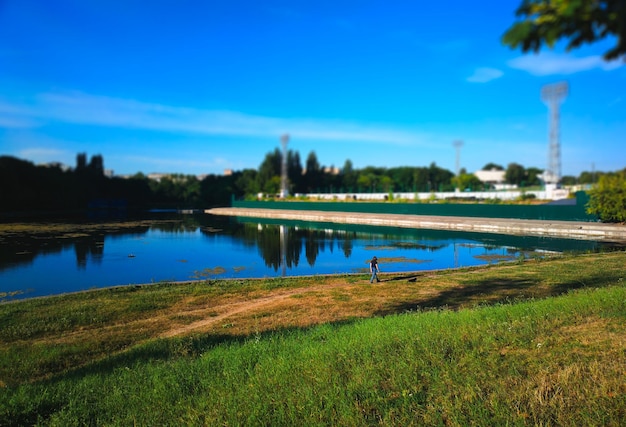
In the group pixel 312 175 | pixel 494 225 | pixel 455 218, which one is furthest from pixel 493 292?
pixel 312 175

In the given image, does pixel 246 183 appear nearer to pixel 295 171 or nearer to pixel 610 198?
pixel 295 171

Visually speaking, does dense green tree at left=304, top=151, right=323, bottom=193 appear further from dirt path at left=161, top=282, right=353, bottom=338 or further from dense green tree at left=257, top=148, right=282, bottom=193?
dirt path at left=161, top=282, right=353, bottom=338

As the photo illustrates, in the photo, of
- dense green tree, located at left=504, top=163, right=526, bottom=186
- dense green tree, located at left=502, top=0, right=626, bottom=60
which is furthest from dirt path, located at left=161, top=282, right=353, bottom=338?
dense green tree, located at left=504, top=163, right=526, bottom=186

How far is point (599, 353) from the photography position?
534 cm

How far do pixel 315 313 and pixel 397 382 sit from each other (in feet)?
19.6

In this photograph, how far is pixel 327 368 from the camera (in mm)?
5535

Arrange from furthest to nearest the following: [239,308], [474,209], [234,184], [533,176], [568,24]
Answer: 1. [234,184]
2. [533,176]
3. [474,209]
4. [239,308]
5. [568,24]

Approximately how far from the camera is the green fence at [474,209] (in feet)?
127

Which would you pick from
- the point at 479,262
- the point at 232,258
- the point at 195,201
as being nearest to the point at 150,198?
the point at 195,201

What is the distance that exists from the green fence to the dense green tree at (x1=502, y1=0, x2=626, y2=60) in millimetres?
40470

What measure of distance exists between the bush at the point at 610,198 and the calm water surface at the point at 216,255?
687 centimetres

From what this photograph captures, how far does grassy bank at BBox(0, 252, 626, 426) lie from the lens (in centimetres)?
442

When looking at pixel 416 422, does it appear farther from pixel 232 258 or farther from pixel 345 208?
pixel 345 208

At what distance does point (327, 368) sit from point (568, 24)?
4.44 m
